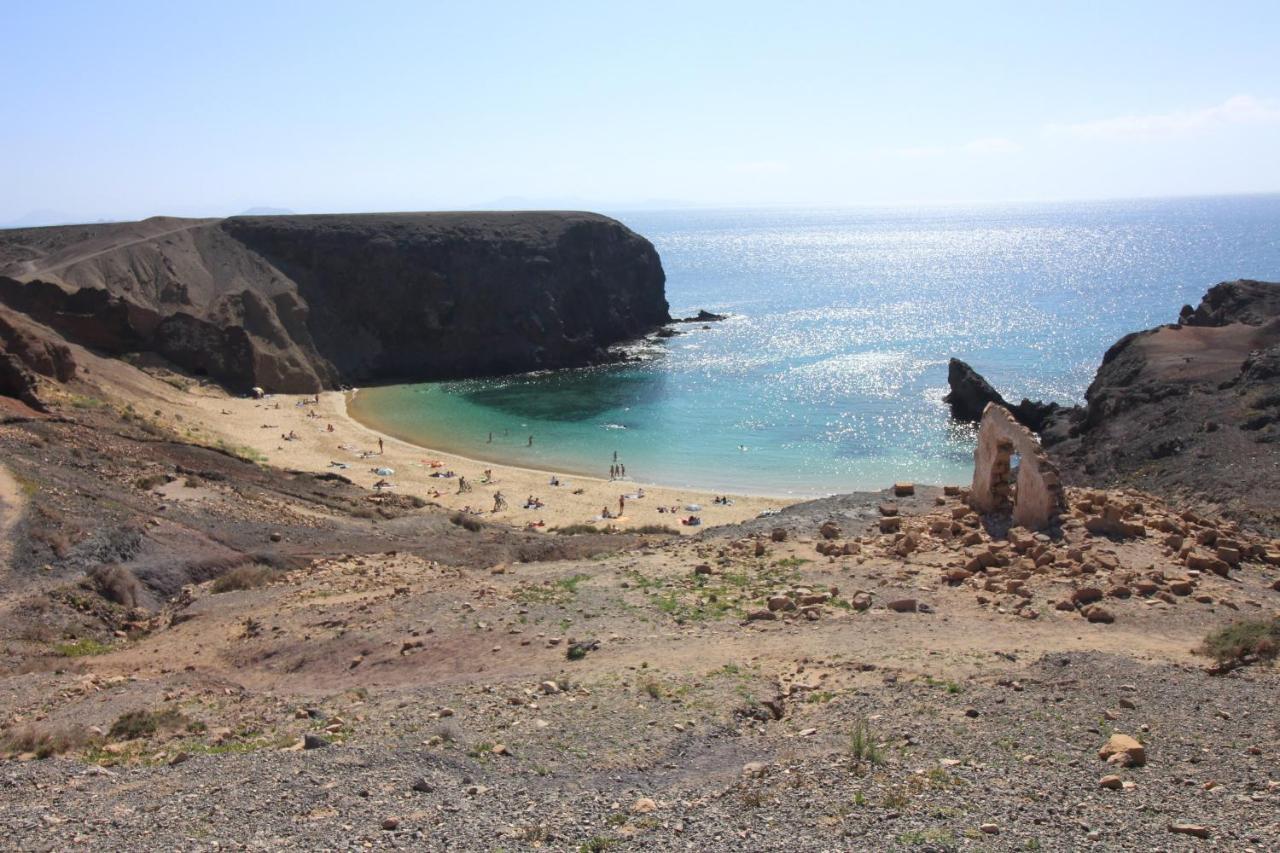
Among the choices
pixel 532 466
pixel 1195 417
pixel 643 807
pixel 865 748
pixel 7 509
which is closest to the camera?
pixel 643 807

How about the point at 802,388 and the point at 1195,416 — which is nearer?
the point at 1195,416

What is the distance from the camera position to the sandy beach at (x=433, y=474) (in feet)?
134

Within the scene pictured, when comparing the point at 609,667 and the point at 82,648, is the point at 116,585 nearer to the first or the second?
the point at 82,648

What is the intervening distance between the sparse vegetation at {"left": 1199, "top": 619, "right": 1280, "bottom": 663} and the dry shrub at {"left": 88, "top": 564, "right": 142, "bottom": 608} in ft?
64.2

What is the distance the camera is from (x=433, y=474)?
4712cm

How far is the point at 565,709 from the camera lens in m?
13.2

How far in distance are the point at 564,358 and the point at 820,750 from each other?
235 ft

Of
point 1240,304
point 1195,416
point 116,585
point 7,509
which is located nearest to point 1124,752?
point 116,585

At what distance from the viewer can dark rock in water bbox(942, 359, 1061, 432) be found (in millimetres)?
53969

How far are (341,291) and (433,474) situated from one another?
3662 centimetres

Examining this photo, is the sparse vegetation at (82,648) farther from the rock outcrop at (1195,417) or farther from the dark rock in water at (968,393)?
the dark rock in water at (968,393)

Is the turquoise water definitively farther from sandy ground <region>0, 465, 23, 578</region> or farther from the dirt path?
sandy ground <region>0, 465, 23, 578</region>

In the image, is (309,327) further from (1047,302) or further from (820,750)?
(1047,302)

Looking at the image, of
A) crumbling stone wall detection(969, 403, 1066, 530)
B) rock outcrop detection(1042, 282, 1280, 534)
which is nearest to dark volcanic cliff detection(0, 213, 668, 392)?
rock outcrop detection(1042, 282, 1280, 534)
